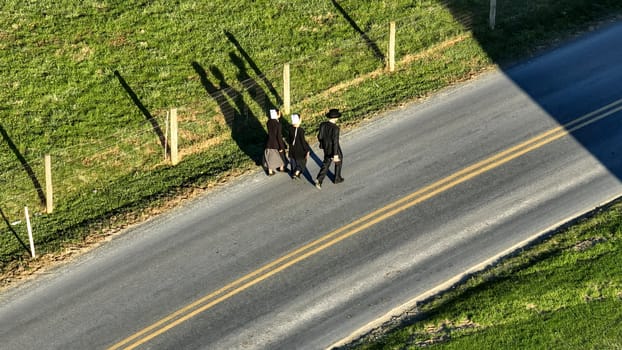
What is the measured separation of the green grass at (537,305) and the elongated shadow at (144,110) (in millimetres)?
8921

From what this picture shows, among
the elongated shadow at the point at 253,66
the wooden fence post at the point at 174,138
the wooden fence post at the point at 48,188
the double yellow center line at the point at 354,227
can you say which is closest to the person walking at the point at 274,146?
the wooden fence post at the point at 174,138

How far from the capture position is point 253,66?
2630cm

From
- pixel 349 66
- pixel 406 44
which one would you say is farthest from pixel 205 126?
pixel 406 44

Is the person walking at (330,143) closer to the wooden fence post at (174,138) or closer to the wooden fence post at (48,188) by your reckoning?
the wooden fence post at (174,138)

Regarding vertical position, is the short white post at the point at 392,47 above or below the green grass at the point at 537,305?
above

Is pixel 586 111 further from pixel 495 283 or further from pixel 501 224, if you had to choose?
pixel 495 283

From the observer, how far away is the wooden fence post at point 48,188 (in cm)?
2102

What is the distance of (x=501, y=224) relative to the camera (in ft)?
65.7

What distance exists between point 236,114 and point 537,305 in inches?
397

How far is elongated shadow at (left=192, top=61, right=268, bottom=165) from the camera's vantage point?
23.5 m

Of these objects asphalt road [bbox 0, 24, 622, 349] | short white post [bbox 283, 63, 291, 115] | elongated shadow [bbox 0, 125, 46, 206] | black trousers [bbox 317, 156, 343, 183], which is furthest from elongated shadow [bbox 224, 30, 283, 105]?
elongated shadow [bbox 0, 125, 46, 206]

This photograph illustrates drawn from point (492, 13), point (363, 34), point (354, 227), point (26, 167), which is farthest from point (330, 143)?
point (492, 13)

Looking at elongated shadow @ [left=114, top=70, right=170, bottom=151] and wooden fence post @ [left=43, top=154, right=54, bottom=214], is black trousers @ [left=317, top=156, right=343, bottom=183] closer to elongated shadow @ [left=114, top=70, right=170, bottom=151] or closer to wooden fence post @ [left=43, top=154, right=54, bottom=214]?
elongated shadow @ [left=114, top=70, right=170, bottom=151]

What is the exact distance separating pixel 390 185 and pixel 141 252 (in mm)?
5860
